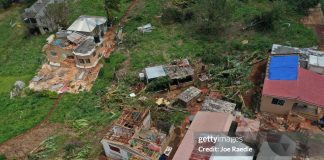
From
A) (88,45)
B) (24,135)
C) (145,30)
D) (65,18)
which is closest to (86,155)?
(24,135)

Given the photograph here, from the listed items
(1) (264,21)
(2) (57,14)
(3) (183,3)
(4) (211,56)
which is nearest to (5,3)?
(2) (57,14)

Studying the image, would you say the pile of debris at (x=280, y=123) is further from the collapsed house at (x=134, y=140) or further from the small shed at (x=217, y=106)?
the collapsed house at (x=134, y=140)

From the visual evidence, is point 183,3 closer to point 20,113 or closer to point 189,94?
point 189,94

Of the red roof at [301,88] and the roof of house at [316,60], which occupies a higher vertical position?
the roof of house at [316,60]

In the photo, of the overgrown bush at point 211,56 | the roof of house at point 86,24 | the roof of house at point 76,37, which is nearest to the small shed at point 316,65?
the overgrown bush at point 211,56

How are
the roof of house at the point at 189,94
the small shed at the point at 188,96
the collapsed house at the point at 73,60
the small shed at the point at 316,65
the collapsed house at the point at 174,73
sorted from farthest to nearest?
the collapsed house at the point at 73,60
the collapsed house at the point at 174,73
the small shed at the point at 316,65
the roof of house at the point at 189,94
the small shed at the point at 188,96

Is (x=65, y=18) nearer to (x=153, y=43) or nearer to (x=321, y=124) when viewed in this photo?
(x=153, y=43)
